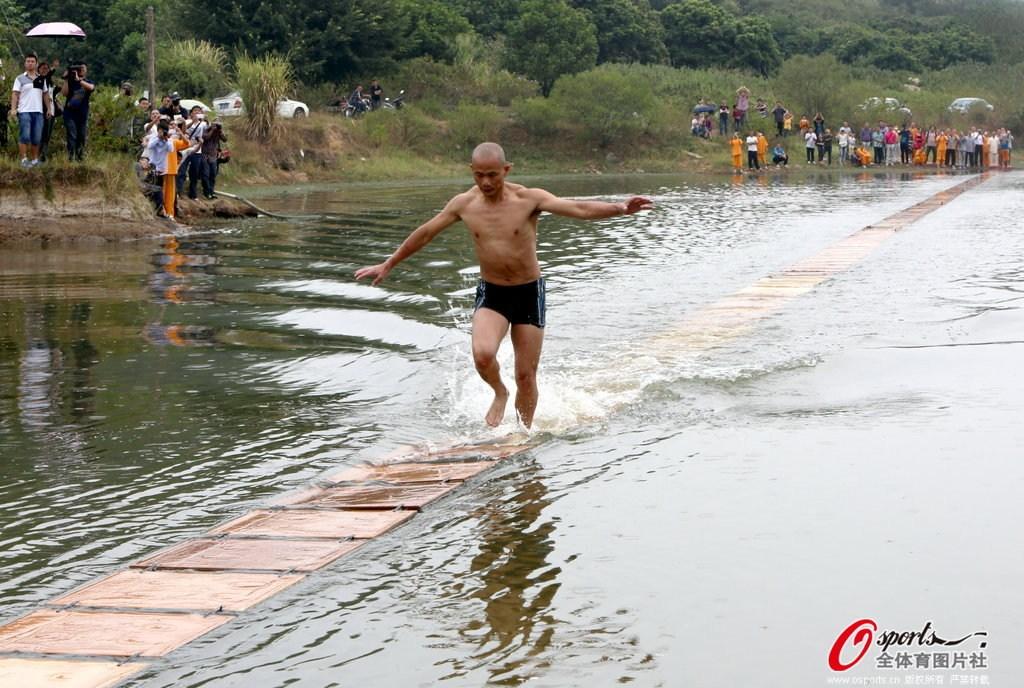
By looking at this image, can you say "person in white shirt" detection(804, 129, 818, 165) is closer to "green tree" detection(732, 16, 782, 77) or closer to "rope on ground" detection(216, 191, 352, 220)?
"green tree" detection(732, 16, 782, 77)

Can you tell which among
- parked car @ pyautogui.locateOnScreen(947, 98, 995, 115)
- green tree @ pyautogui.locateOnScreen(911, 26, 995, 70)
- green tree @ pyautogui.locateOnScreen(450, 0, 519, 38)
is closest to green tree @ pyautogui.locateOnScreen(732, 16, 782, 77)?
parked car @ pyautogui.locateOnScreen(947, 98, 995, 115)

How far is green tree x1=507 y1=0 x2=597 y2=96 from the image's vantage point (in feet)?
178

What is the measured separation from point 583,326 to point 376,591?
714 cm

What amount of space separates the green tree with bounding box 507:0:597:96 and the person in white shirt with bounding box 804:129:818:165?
8.97m

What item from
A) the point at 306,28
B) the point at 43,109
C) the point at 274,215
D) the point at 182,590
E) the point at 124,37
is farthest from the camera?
the point at 124,37

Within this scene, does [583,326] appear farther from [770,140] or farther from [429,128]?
[770,140]

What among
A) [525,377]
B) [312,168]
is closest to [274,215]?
[312,168]

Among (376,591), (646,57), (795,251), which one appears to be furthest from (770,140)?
(376,591)

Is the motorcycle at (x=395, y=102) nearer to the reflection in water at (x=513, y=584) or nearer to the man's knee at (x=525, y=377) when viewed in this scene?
the man's knee at (x=525, y=377)

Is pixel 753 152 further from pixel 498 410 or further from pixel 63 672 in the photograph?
pixel 63 672

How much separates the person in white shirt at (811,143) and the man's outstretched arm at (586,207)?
143 feet

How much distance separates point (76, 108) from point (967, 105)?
51.1 metres

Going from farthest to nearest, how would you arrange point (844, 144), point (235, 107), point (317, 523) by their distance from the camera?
point (844, 144), point (235, 107), point (317, 523)

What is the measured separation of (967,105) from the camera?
63.9m
